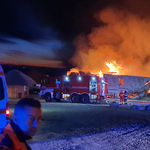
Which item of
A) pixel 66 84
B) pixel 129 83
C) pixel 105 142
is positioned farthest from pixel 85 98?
pixel 105 142

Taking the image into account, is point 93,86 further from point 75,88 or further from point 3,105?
point 3,105

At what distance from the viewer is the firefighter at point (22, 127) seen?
1.55 meters

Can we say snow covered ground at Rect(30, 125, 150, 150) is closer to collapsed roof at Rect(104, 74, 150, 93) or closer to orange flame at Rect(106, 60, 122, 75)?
collapsed roof at Rect(104, 74, 150, 93)

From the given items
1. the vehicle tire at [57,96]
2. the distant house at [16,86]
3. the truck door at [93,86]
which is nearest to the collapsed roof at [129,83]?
the truck door at [93,86]

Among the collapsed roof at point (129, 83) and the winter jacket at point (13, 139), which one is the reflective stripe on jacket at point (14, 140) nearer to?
the winter jacket at point (13, 139)

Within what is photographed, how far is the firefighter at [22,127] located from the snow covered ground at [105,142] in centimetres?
420

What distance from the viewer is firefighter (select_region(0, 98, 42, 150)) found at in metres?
1.55

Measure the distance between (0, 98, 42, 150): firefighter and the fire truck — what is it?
63.4ft

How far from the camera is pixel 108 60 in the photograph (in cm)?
3934

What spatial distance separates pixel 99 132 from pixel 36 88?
32.2m

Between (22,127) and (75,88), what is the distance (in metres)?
19.6

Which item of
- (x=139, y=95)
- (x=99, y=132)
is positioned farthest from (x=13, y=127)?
(x=139, y=95)

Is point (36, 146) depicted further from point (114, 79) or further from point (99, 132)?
point (114, 79)

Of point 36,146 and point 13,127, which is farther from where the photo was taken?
point 36,146
